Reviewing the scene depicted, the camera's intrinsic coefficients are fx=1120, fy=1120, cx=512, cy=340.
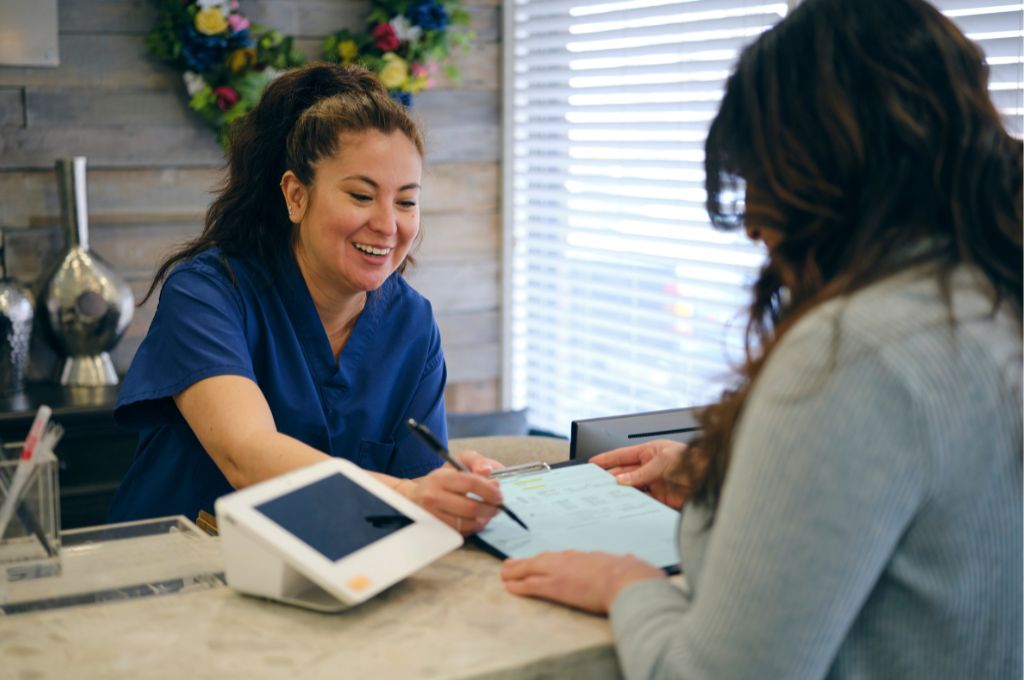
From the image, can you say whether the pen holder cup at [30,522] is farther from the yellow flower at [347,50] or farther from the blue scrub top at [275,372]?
the yellow flower at [347,50]

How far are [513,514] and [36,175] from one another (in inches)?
90.7

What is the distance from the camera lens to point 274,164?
2.01 m

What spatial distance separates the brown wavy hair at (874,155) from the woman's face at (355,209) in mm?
1006

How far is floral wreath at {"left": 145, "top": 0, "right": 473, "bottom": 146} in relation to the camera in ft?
10.5

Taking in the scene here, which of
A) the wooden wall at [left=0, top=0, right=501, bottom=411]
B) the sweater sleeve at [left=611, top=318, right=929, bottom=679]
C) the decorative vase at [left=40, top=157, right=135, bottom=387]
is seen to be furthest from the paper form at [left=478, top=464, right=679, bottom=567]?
the decorative vase at [left=40, top=157, right=135, bottom=387]

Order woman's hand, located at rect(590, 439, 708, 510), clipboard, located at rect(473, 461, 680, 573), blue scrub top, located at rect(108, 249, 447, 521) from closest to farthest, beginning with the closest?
clipboard, located at rect(473, 461, 680, 573) → woman's hand, located at rect(590, 439, 708, 510) → blue scrub top, located at rect(108, 249, 447, 521)

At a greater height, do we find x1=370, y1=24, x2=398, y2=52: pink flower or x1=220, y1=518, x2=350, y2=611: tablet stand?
x1=370, y1=24, x2=398, y2=52: pink flower

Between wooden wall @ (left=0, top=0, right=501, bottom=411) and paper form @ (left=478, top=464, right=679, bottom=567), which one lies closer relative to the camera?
paper form @ (left=478, top=464, right=679, bottom=567)

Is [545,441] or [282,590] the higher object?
[282,590]

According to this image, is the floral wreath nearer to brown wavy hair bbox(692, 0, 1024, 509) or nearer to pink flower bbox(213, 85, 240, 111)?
pink flower bbox(213, 85, 240, 111)

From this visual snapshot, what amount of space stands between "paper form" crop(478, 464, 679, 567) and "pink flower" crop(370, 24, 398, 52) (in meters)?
2.19

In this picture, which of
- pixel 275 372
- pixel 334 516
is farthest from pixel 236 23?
pixel 334 516

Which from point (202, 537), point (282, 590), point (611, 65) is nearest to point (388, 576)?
point (282, 590)

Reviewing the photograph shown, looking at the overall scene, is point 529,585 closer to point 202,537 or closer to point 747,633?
point 747,633
